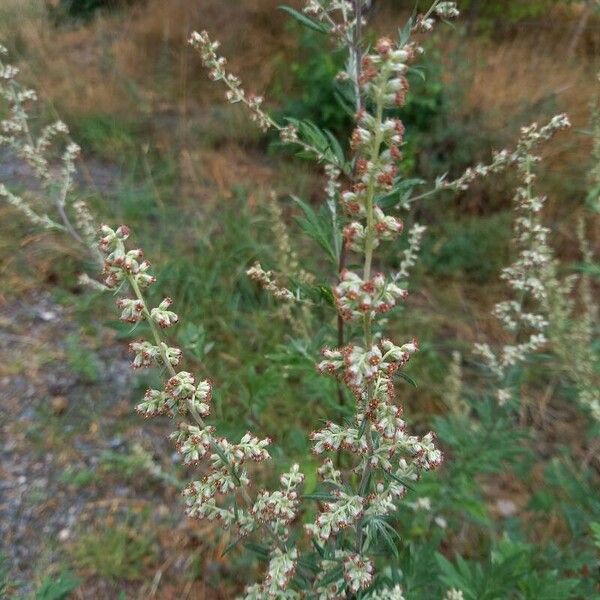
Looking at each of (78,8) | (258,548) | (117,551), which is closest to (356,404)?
(258,548)

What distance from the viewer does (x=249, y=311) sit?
3893 millimetres

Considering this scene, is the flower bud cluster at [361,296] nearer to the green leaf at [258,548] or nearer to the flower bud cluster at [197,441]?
the flower bud cluster at [197,441]

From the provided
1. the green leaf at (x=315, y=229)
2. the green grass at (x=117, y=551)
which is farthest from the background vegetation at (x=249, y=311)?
the green leaf at (x=315, y=229)

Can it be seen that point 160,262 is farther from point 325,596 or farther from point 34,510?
point 325,596

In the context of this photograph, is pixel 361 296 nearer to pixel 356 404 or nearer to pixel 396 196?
pixel 356 404

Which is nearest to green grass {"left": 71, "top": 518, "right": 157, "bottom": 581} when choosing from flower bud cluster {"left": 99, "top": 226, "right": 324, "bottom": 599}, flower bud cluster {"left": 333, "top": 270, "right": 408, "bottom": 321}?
flower bud cluster {"left": 99, "top": 226, "right": 324, "bottom": 599}

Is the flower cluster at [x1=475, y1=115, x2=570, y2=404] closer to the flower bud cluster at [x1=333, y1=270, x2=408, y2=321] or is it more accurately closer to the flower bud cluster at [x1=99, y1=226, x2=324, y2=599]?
the flower bud cluster at [x1=333, y1=270, x2=408, y2=321]

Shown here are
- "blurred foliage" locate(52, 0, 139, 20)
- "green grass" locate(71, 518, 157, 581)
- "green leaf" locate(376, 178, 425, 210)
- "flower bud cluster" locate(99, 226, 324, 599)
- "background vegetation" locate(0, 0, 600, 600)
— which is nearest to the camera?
"flower bud cluster" locate(99, 226, 324, 599)

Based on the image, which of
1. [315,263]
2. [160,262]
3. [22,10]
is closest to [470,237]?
[315,263]

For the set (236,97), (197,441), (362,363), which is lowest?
(197,441)

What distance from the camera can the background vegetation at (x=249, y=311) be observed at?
7.98 ft

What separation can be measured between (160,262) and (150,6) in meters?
5.06

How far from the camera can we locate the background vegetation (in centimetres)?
243

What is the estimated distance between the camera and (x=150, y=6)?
24.7 ft
